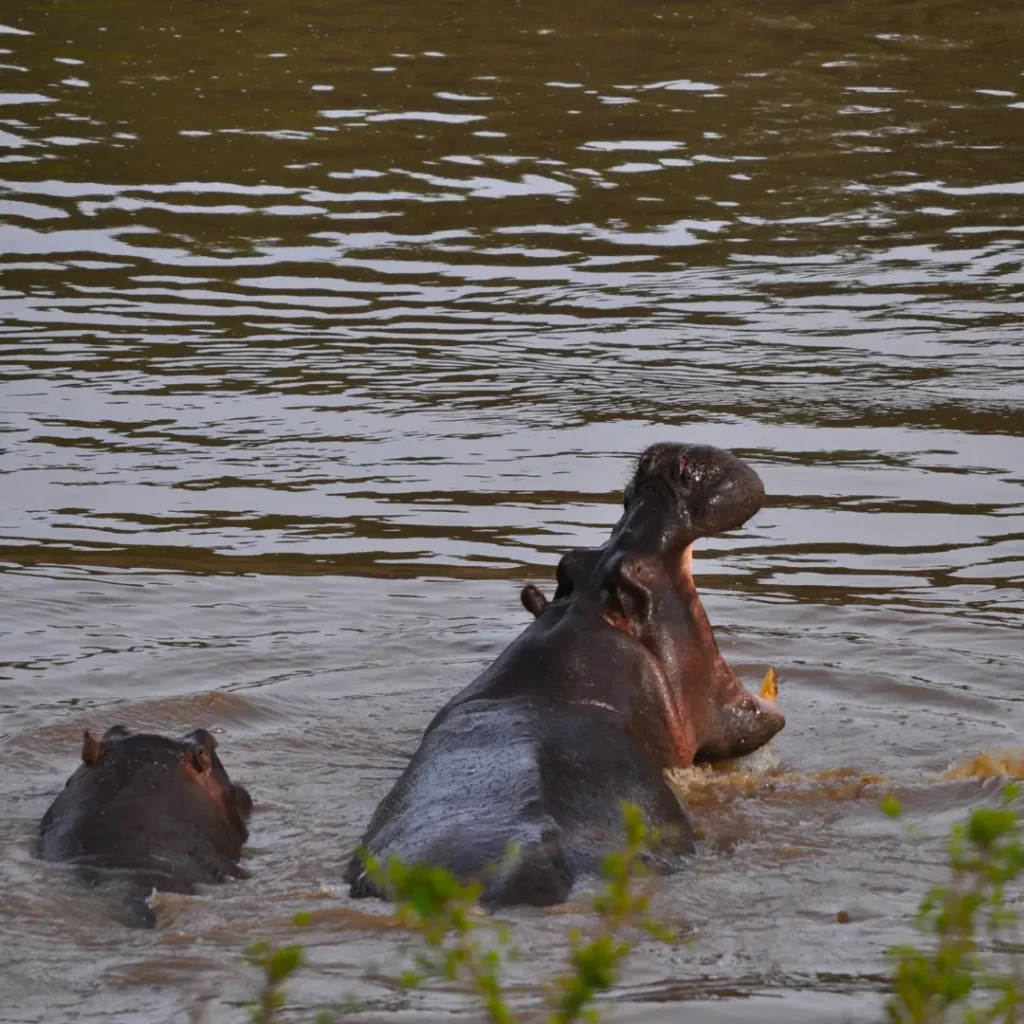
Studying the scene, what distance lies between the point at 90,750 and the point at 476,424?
4.98 metres

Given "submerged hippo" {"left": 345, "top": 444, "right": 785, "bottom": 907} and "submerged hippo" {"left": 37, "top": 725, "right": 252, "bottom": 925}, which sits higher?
"submerged hippo" {"left": 345, "top": 444, "right": 785, "bottom": 907}

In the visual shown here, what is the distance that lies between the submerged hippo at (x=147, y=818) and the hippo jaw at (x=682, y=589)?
1171 mm

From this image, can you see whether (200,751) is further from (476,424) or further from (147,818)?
(476,424)

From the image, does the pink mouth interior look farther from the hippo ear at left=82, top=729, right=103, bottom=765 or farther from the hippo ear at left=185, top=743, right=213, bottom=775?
the hippo ear at left=82, top=729, right=103, bottom=765

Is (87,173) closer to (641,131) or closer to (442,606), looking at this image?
(641,131)

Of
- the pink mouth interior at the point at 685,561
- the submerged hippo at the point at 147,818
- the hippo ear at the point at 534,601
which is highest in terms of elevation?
the pink mouth interior at the point at 685,561

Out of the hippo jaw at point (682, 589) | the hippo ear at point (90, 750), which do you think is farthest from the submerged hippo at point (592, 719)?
the hippo ear at point (90, 750)

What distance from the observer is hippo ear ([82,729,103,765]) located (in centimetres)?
509

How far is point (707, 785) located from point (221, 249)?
8189 millimetres

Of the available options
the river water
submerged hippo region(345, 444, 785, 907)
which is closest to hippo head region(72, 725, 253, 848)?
the river water

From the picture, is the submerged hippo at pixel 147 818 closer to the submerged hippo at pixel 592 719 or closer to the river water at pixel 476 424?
the river water at pixel 476 424

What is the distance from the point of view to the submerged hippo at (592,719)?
447 centimetres

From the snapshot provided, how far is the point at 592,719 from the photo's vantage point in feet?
17.0

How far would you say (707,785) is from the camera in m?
5.71
